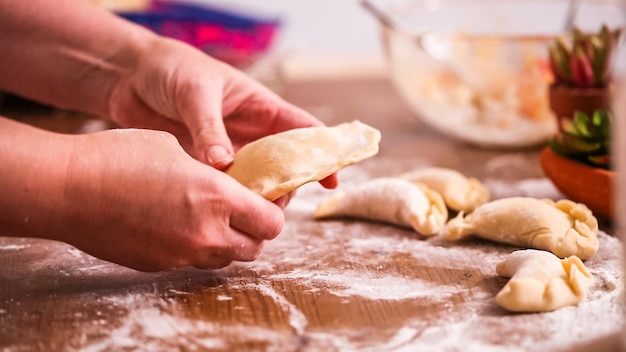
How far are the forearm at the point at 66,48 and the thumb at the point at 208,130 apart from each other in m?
0.20

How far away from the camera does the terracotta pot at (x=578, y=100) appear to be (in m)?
1.52

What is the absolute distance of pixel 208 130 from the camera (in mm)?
1182

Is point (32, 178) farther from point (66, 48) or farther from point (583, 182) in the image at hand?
point (583, 182)

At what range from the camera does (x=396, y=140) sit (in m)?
1.89

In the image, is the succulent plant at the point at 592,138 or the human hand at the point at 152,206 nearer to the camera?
the human hand at the point at 152,206

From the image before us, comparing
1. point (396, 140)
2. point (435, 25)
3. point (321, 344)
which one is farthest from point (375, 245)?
point (435, 25)

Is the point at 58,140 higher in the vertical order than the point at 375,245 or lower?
higher

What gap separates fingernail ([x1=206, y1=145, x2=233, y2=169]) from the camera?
114 centimetres

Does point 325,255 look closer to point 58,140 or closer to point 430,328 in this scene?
point 430,328

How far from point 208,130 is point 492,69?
79 centimetres

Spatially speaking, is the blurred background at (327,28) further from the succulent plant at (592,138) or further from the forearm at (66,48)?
the succulent plant at (592,138)

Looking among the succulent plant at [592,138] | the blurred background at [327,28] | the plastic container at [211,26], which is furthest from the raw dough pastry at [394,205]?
the blurred background at [327,28]

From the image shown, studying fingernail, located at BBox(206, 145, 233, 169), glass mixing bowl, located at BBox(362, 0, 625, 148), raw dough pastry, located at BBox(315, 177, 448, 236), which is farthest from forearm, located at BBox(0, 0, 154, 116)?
glass mixing bowl, located at BBox(362, 0, 625, 148)

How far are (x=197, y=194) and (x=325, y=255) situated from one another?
0.29m
